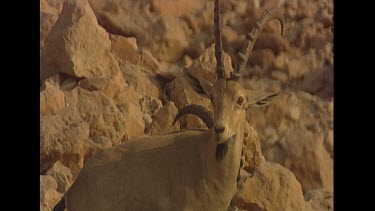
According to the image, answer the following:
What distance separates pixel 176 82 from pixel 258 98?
2125 mm

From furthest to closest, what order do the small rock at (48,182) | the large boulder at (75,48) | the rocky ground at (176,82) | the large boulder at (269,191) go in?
1. the large boulder at (75,48)
2. the rocky ground at (176,82)
3. the large boulder at (269,191)
4. the small rock at (48,182)

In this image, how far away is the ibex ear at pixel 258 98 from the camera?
7.89 meters

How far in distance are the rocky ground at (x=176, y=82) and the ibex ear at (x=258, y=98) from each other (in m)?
1.35

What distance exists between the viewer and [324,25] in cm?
1130

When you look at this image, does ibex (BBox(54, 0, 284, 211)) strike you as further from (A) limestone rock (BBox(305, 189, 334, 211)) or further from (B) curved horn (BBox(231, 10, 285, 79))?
(A) limestone rock (BBox(305, 189, 334, 211))

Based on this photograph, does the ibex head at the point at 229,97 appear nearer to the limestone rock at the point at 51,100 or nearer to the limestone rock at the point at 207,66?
the limestone rock at the point at 207,66

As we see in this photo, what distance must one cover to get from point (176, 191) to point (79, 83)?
2389 millimetres

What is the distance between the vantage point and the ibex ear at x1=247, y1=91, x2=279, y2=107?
25.9 ft

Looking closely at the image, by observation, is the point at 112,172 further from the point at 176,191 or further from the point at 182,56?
the point at 182,56

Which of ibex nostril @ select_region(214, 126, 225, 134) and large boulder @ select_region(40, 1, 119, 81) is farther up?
large boulder @ select_region(40, 1, 119, 81)

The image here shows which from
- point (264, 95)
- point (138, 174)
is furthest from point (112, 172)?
point (264, 95)

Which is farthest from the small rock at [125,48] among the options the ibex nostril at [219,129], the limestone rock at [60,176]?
the ibex nostril at [219,129]

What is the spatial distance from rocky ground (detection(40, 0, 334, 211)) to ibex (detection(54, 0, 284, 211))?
0.60 metres

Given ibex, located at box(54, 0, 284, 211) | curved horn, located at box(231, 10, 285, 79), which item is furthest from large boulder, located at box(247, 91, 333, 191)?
curved horn, located at box(231, 10, 285, 79)
